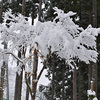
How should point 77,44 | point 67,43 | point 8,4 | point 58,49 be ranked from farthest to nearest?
point 8,4 < point 58,49 < point 77,44 < point 67,43

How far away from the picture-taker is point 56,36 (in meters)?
4.25

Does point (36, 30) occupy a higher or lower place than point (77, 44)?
higher

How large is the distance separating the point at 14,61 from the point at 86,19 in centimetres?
1104

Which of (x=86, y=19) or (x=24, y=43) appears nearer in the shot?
(x=24, y=43)

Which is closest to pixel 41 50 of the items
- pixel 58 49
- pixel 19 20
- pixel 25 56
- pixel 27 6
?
pixel 58 49

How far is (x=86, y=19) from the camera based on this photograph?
15680 millimetres

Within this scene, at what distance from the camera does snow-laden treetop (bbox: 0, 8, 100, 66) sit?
431cm

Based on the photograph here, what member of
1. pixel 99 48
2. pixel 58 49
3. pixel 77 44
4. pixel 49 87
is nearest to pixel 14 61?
pixel 58 49

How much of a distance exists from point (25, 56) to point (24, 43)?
1.32 feet

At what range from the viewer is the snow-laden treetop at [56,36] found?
4.31 metres

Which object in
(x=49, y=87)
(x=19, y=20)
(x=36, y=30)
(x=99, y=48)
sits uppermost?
(x=99, y=48)

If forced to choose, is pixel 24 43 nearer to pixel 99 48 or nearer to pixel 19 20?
pixel 19 20

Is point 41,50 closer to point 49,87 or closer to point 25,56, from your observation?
point 25,56

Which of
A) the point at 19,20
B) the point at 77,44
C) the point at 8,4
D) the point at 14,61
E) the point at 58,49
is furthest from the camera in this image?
the point at 8,4
